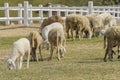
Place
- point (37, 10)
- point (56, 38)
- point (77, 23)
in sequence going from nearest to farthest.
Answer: point (56, 38) → point (77, 23) → point (37, 10)

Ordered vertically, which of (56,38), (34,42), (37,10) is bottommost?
(37,10)

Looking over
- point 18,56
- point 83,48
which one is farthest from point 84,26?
point 18,56

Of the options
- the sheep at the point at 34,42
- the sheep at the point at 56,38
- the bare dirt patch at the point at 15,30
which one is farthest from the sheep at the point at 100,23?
the sheep at the point at 34,42

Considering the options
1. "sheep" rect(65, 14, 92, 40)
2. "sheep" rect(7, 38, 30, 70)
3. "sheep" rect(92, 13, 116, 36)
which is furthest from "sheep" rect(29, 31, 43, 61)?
"sheep" rect(92, 13, 116, 36)

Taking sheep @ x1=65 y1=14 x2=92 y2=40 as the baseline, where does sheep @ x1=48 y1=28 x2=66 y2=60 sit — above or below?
above

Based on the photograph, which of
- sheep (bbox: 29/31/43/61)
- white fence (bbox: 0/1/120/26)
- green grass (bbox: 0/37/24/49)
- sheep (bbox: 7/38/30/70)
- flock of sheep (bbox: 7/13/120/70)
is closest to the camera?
sheep (bbox: 7/38/30/70)

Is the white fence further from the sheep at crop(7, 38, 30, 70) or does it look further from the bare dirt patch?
the sheep at crop(7, 38, 30, 70)

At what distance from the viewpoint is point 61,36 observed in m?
16.9

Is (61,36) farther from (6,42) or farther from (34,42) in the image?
(6,42)

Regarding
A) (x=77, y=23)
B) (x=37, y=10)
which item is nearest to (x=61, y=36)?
(x=77, y=23)

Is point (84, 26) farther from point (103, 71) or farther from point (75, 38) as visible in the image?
point (103, 71)

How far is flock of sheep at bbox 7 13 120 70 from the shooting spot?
13930 mm

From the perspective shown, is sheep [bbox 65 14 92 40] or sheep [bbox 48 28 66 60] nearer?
sheep [bbox 48 28 66 60]

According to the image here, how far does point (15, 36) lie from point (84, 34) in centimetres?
445
